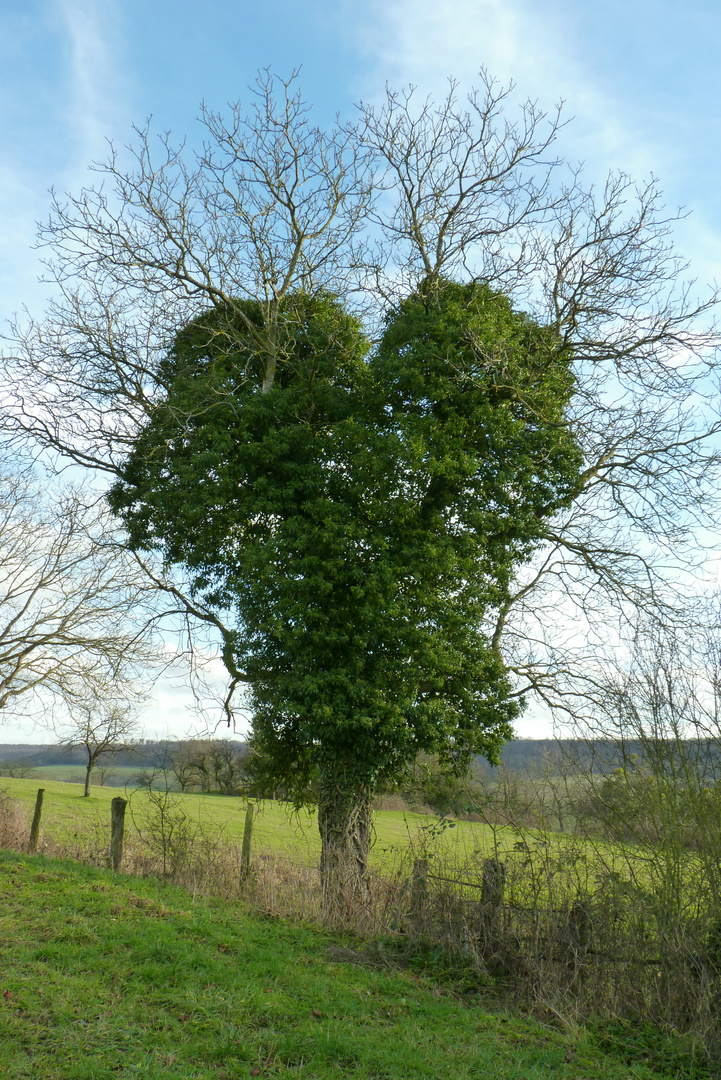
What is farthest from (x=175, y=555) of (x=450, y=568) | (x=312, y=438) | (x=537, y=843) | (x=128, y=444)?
(x=537, y=843)

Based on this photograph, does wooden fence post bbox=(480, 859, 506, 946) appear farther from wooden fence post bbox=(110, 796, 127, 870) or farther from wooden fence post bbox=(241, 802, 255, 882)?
wooden fence post bbox=(110, 796, 127, 870)

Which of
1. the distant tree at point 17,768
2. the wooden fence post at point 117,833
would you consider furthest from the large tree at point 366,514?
the distant tree at point 17,768

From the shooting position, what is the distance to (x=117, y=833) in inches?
510

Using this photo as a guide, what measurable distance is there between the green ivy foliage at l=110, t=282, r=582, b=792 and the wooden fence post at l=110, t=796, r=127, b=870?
3172mm

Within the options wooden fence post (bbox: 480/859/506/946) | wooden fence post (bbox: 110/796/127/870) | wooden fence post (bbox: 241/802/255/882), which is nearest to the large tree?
wooden fence post (bbox: 241/802/255/882)

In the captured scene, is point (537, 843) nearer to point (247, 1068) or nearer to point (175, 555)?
point (247, 1068)

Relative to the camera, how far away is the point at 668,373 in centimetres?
1605

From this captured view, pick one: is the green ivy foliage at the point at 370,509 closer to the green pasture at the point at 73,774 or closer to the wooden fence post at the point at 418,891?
the wooden fence post at the point at 418,891

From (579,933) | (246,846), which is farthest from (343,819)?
(579,933)

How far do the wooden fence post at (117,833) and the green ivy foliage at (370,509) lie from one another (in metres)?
3.17

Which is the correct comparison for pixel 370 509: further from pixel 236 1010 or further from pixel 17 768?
pixel 17 768

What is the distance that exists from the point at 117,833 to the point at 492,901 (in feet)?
24.2

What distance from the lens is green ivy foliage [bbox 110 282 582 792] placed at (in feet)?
44.4

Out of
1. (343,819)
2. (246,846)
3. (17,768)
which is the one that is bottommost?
(17,768)
